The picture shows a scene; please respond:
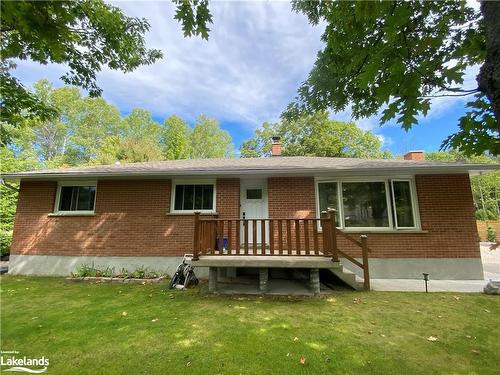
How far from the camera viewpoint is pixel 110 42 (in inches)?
245

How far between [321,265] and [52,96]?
33.9 metres

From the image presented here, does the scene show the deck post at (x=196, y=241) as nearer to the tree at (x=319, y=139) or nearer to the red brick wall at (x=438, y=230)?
the red brick wall at (x=438, y=230)

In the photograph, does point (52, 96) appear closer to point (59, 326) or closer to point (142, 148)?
point (142, 148)

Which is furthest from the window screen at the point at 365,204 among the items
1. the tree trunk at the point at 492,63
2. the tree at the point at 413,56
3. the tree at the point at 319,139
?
the tree at the point at 319,139

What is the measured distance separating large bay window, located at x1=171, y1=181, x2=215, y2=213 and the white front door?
40.6 inches

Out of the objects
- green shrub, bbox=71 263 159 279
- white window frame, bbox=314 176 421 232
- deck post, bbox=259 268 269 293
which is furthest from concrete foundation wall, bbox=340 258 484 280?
green shrub, bbox=71 263 159 279

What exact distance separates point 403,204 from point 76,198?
34.8 ft

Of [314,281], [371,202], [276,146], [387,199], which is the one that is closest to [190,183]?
[314,281]

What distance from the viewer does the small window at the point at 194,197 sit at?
8.40 m

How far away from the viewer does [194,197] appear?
8.48 metres

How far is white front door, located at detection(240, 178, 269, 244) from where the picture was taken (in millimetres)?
8531

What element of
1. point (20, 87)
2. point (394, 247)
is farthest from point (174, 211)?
point (394, 247)

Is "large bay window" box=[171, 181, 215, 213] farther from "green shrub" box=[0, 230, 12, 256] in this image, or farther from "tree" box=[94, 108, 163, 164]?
"tree" box=[94, 108, 163, 164]

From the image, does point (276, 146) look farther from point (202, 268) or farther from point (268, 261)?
point (268, 261)
